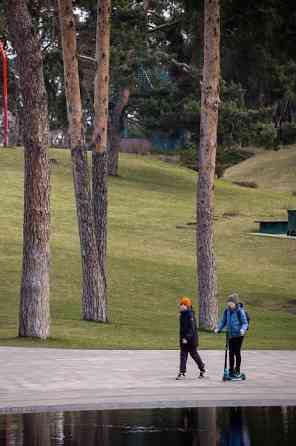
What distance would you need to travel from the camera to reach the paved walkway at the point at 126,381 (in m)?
18.7

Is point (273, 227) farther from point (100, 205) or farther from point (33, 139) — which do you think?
point (33, 139)

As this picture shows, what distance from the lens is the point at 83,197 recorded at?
36062 mm

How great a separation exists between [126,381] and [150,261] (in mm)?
28034

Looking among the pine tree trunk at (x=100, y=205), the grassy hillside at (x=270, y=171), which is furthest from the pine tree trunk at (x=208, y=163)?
the grassy hillside at (x=270, y=171)

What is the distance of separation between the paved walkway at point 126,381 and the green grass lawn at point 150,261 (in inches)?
129

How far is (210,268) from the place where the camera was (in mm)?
36312

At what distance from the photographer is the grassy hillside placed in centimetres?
9401

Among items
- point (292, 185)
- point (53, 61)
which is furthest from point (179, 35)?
point (292, 185)

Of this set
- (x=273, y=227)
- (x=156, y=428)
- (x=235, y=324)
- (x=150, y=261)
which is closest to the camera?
(x=156, y=428)

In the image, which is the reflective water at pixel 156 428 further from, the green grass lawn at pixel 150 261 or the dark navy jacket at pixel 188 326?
the green grass lawn at pixel 150 261

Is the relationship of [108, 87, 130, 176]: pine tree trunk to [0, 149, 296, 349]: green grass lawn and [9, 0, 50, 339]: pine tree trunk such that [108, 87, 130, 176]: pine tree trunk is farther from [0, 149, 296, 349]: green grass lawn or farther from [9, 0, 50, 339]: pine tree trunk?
[9, 0, 50, 339]: pine tree trunk

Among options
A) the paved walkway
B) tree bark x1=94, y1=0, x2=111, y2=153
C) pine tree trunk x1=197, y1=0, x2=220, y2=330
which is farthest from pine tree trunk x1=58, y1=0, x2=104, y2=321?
the paved walkway

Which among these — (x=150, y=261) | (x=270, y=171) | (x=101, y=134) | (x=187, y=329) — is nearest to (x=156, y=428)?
(x=187, y=329)

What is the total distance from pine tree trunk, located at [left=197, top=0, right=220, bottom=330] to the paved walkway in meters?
8.19
